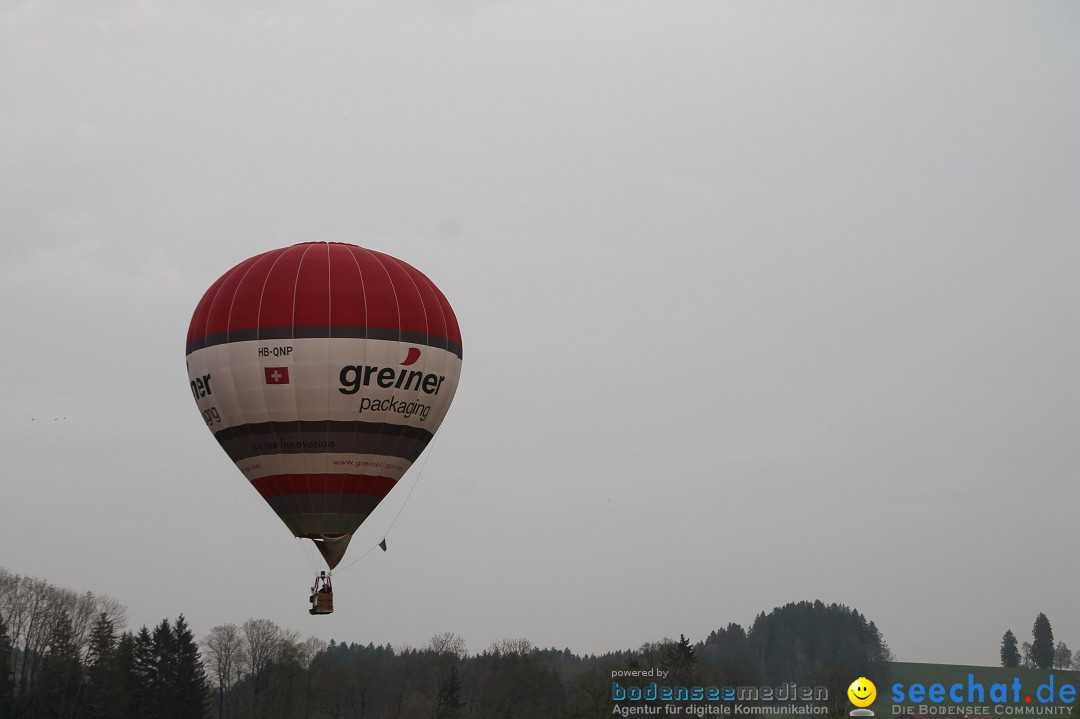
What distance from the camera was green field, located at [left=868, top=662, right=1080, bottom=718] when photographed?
85.8 metres

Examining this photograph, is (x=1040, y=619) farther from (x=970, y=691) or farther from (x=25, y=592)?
(x=25, y=592)

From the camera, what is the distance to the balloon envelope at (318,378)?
29.5 meters

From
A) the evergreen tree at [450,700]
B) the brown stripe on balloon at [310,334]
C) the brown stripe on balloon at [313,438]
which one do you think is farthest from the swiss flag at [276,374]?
the evergreen tree at [450,700]

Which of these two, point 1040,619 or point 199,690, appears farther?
point 1040,619

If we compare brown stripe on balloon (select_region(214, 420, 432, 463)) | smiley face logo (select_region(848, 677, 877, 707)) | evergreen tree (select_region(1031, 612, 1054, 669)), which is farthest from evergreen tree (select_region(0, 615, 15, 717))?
evergreen tree (select_region(1031, 612, 1054, 669))

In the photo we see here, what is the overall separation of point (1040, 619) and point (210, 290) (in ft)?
405

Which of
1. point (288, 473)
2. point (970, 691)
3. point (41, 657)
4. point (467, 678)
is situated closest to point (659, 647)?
point (467, 678)

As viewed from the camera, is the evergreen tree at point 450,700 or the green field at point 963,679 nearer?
the evergreen tree at point 450,700

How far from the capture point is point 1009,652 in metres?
137

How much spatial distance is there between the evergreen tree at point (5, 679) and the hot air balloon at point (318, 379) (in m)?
32.8

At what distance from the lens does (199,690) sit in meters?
61.6

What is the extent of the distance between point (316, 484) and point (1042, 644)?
121410 millimetres

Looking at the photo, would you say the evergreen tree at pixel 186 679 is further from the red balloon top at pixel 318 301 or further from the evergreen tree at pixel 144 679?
the red balloon top at pixel 318 301

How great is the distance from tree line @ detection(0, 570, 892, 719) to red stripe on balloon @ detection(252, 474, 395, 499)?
3361 cm
